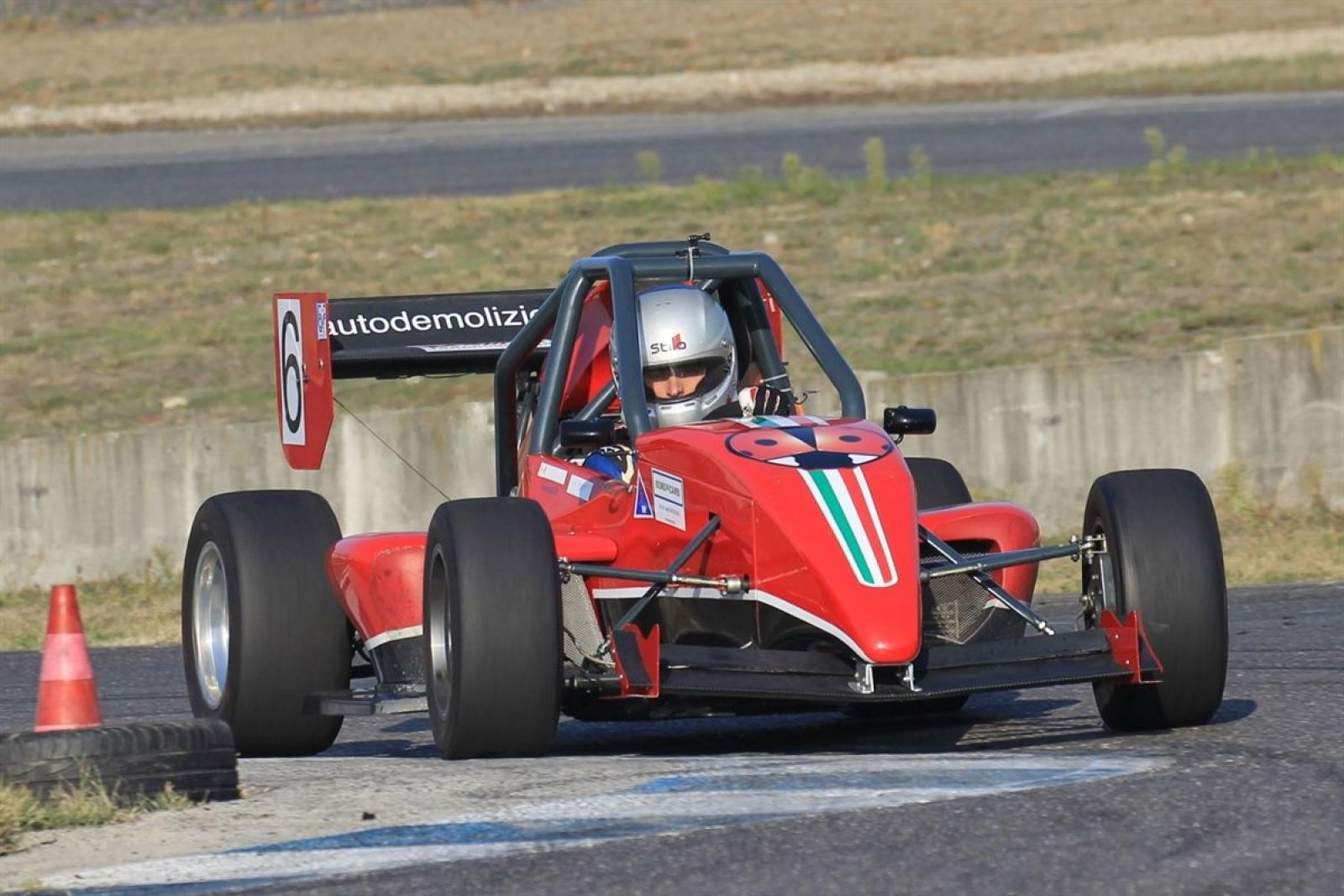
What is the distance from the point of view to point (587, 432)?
23.7 ft

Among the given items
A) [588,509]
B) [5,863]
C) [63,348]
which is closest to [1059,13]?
[63,348]

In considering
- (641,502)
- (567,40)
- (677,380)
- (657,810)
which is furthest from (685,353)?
(567,40)

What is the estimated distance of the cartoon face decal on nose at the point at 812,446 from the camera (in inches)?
264

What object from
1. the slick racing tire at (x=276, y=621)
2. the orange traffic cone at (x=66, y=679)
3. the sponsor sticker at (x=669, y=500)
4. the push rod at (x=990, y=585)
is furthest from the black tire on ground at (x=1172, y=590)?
the orange traffic cone at (x=66, y=679)

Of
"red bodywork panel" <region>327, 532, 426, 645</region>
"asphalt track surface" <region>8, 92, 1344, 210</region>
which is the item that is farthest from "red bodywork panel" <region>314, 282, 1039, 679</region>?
"asphalt track surface" <region>8, 92, 1344, 210</region>

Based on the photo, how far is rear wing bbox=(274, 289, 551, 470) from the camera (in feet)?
29.1

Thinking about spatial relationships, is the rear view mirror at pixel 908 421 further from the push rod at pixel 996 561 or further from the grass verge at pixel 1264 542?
the grass verge at pixel 1264 542

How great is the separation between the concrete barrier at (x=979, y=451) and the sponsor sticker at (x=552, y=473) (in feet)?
19.2

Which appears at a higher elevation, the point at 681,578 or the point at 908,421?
the point at 908,421

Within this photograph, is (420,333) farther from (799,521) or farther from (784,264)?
(784,264)

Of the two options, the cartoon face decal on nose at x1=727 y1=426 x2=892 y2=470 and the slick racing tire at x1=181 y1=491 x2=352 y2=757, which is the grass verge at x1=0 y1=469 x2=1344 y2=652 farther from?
the cartoon face decal on nose at x1=727 y1=426 x2=892 y2=470

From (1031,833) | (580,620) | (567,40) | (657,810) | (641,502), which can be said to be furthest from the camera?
(567,40)

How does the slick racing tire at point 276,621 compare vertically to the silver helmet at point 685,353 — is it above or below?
below

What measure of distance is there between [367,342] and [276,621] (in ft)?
6.03
